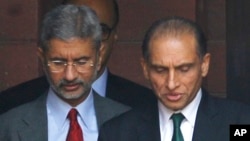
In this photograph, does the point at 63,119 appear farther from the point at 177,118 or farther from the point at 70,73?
the point at 177,118

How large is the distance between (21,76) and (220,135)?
2152mm

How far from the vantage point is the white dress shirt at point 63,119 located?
4207 mm

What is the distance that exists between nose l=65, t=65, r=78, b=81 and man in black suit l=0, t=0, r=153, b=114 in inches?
22.6

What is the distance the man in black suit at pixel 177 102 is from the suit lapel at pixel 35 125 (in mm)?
231

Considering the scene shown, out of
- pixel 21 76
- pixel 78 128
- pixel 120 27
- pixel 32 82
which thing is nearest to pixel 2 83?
pixel 21 76

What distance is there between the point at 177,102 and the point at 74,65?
41 cm

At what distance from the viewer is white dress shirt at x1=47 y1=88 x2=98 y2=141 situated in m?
4.21

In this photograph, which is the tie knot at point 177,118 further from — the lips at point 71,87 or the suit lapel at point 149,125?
the lips at point 71,87

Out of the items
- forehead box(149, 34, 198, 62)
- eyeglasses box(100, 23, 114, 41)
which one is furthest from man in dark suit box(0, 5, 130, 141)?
eyeglasses box(100, 23, 114, 41)

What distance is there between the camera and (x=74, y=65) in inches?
162

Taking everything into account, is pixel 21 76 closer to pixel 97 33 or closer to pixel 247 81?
pixel 247 81

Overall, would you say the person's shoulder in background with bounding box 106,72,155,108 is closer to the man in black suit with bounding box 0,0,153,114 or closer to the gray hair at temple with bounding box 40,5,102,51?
the man in black suit with bounding box 0,0,153,114

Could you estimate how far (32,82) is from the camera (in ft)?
16.0

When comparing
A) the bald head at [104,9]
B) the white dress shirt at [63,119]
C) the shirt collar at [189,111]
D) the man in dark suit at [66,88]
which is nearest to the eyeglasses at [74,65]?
the man in dark suit at [66,88]
